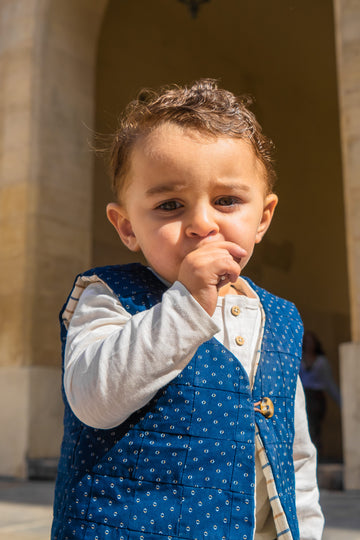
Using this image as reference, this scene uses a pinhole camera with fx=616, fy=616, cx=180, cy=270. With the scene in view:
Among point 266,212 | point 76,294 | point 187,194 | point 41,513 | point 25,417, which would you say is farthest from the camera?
point 25,417

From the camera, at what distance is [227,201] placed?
3.65ft

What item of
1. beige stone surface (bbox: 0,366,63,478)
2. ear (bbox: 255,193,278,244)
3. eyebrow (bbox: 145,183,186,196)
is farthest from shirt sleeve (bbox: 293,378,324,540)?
beige stone surface (bbox: 0,366,63,478)

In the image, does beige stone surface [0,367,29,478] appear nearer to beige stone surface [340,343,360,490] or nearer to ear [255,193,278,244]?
beige stone surface [340,343,360,490]

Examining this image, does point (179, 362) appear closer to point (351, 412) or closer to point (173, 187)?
point (173, 187)

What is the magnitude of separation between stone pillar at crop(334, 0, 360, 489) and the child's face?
9.70ft

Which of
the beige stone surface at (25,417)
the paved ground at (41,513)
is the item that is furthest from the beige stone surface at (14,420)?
the paved ground at (41,513)

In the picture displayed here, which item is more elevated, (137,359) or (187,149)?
(187,149)

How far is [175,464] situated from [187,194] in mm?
458

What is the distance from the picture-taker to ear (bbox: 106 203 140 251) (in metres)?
1.22

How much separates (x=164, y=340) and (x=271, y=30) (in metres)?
8.92

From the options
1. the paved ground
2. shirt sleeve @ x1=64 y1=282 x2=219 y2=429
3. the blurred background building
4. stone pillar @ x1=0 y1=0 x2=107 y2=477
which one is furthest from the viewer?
stone pillar @ x1=0 y1=0 x2=107 y2=477

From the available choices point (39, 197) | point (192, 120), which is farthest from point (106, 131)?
point (192, 120)

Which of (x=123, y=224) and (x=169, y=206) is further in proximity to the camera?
(x=123, y=224)

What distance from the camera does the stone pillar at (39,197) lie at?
508 cm
